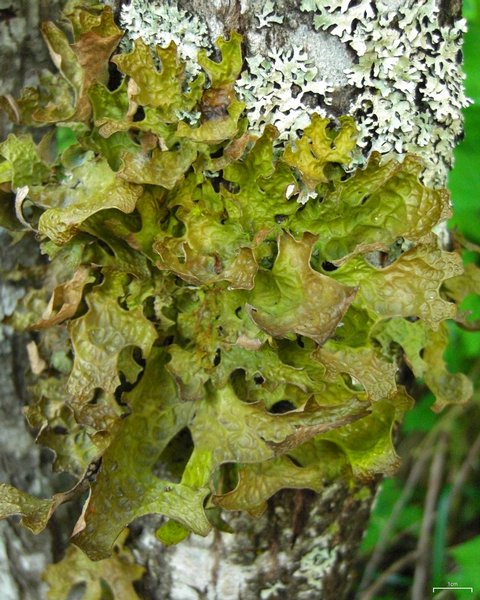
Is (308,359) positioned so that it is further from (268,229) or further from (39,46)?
(39,46)

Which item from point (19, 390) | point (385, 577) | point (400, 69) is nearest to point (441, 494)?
point (385, 577)

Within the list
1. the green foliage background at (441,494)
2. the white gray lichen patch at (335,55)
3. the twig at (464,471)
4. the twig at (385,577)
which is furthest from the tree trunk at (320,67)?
the twig at (464,471)

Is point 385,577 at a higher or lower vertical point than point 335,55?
lower

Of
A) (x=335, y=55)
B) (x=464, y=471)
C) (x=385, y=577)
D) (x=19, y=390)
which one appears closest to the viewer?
(x=335, y=55)

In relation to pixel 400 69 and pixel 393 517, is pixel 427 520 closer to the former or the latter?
pixel 393 517

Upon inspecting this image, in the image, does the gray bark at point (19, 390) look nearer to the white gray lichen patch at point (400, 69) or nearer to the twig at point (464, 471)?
the white gray lichen patch at point (400, 69)

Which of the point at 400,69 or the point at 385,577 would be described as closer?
the point at 400,69
